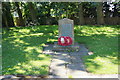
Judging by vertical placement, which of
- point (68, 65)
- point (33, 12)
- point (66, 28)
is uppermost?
point (33, 12)

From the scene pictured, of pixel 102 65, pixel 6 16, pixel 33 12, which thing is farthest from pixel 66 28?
pixel 6 16

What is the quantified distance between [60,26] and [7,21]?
11.4 meters

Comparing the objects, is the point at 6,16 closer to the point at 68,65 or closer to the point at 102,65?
the point at 68,65

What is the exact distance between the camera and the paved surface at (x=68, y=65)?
454 cm

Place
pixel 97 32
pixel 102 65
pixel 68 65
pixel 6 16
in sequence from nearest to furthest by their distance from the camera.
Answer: pixel 102 65
pixel 68 65
pixel 97 32
pixel 6 16

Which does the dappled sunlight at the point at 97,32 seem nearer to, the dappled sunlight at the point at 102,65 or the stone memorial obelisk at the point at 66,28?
the stone memorial obelisk at the point at 66,28

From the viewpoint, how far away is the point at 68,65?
532 cm

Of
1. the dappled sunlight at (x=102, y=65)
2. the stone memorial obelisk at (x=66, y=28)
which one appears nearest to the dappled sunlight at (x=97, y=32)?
the stone memorial obelisk at (x=66, y=28)

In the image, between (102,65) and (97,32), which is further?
(97,32)

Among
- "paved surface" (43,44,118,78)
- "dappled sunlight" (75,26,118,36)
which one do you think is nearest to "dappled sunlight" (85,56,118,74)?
"paved surface" (43,44,118,78)

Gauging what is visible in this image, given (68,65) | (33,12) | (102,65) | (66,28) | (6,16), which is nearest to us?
(102,65)

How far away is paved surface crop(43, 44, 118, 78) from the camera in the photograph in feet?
14.9

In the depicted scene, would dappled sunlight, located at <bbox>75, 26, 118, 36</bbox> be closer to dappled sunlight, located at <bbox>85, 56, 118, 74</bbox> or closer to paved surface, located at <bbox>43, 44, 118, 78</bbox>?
paved surface, located at <bbox>43, 44, 118, 78</bbox>

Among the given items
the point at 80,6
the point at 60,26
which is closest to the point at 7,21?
the point at 80,6
